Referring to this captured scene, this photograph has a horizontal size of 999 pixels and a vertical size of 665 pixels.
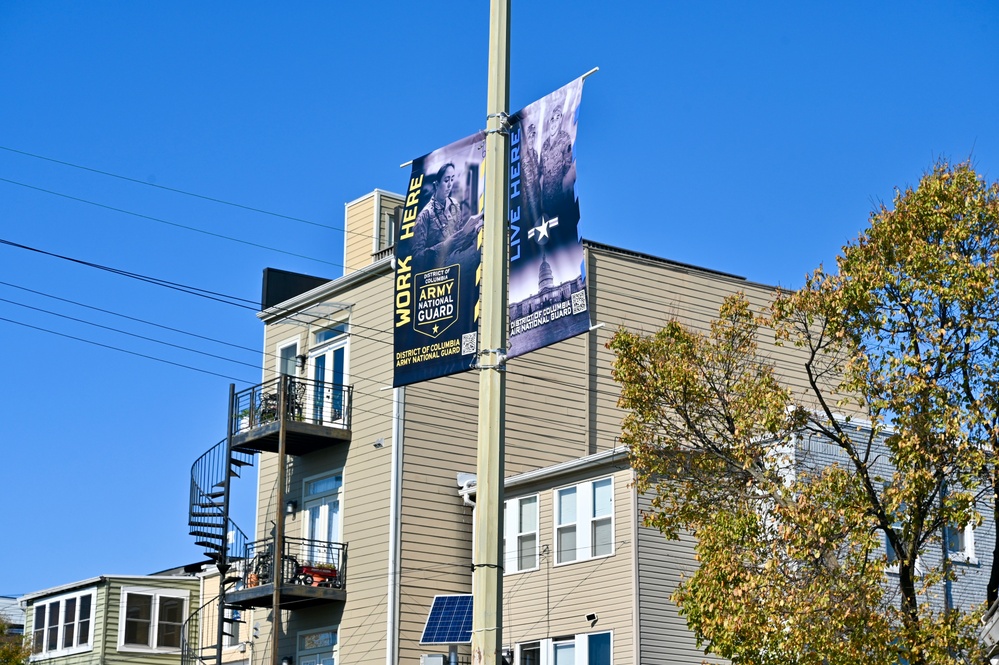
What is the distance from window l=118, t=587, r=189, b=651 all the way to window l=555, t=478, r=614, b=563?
21666 mm

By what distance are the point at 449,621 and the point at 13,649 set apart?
24.0 metres

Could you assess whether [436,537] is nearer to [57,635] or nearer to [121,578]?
[121,578]

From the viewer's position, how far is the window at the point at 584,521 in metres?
28.1

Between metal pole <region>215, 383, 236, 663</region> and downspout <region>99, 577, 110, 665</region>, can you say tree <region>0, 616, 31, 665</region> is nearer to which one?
downspout <region>99, 577, 110, 665</region>

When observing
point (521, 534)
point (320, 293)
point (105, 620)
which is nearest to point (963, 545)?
point (521, 534)

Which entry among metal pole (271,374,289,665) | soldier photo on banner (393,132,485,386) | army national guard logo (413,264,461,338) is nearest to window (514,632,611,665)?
metal pole (271,374,289,665)

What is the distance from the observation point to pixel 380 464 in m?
31.7

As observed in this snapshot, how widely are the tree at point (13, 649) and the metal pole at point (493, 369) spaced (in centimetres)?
3959

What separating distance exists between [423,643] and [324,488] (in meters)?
5.84

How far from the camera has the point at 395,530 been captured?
101 feet

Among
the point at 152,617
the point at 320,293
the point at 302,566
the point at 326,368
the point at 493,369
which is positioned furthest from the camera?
the point at 152,617

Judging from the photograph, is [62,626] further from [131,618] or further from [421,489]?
[421,489]

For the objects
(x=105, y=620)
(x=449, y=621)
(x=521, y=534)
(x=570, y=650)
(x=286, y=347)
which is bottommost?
(x=570, y=650)

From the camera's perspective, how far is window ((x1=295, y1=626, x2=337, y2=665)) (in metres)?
32.2
